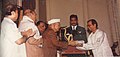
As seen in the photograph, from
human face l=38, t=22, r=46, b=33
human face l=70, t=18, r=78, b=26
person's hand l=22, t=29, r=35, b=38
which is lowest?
person's hand l=22, t=29, r=35, b=38

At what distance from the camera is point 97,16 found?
4719 millimetres

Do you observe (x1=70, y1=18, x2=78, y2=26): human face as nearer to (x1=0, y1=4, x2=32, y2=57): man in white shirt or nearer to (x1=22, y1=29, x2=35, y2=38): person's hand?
(x1=22, y1=29, x2=35, y2=38): person's hand

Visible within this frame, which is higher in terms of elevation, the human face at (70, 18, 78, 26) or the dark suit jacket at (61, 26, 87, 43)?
the human face at (70, 18, 78, 26)

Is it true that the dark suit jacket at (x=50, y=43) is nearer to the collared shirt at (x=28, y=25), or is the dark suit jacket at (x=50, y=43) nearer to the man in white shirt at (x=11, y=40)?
the collared shirt at (x=28, y=25)

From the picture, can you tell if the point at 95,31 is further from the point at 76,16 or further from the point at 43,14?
the point at 43,14

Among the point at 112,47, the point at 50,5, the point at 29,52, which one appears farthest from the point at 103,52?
the point at 50,5

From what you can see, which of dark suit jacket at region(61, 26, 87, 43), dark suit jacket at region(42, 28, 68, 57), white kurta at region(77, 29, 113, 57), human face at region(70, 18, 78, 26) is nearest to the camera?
dark suit jacket at region(42, 28, 68, 57)

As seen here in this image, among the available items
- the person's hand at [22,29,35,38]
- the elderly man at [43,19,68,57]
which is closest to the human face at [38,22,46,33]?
the elderly man at [43,19,68,57]

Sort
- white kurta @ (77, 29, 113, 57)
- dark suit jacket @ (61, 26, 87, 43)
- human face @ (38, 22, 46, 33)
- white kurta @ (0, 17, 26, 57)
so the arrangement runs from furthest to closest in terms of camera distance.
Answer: dark suit jacket @ (61, 26, 87, 43), white kurta @ (77, 29, 113, 57), human face @ (38, 22, 46, 33), white kurta @ (0, 17, 26, 57)

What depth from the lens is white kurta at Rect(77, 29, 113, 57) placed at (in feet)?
12.7

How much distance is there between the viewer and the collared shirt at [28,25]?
3.38 meters

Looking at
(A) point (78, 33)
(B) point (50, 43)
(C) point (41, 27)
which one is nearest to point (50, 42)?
(B) point (50, 43)

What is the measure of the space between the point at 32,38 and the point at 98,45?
896mm

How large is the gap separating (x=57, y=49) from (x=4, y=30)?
2.40 feet
